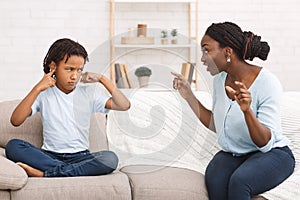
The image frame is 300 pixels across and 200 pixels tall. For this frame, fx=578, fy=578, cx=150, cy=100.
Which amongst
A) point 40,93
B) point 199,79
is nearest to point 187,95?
point 199,79

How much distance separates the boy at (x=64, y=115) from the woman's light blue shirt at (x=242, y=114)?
1.27 feet

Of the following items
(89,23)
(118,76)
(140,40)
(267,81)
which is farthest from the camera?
(89,23)

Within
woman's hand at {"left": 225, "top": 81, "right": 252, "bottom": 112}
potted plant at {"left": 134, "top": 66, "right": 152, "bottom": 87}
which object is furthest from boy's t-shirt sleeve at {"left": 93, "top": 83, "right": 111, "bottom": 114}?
woman's hand at {"left": 225, "top": 81, "right": 252, "bottom": 112}

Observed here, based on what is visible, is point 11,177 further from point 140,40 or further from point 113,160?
point 140,40

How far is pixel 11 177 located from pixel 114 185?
0.36 metres

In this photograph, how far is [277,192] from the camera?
6.61 ft

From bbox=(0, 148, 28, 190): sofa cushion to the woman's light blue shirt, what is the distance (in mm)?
726

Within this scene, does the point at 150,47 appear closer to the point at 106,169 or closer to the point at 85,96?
the point at 85,96

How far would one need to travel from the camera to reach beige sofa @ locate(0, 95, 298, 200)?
2.00 m

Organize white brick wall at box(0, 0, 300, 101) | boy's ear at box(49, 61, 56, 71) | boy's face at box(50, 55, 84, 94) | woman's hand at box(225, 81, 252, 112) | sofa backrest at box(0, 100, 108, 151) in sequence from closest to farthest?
woman's hand at box(225, 81, 252, 112), boy's face at box(50, 55, 84, 94), boy's ear at box(49, 61, 56, 71), sofa backrest at box(0, 100, 108, 151), white brick wall at box(0, 0, 300, 101)

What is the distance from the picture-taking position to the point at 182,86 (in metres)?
2.04

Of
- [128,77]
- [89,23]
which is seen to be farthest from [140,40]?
[89,23]

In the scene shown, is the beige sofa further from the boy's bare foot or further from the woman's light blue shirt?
the woman's light blue shirt

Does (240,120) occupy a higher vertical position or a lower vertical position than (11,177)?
higher
